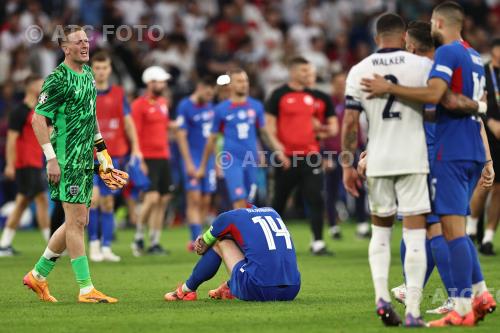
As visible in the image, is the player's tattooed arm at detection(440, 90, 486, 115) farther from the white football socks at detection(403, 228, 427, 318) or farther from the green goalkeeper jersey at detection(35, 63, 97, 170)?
the green goalkeeper jersey at detection(35, 63, 97, 170)

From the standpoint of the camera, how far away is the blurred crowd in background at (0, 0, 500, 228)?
25047mm

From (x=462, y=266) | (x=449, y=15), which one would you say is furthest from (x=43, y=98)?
(x=462, y=266)

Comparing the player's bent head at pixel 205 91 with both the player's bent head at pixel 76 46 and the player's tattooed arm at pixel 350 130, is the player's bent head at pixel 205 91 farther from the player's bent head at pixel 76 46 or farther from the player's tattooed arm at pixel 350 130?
the player's tattooed arm at pixel 350 130

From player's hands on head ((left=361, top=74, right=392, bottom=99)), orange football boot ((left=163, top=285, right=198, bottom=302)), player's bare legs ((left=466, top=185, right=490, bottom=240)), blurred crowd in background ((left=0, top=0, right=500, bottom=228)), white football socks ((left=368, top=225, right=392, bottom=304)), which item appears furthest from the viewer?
blurred crowd in background ((left=0, top=0, right=500, bottom=228))

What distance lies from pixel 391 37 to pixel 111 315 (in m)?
3.33

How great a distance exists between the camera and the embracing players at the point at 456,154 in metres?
8.38

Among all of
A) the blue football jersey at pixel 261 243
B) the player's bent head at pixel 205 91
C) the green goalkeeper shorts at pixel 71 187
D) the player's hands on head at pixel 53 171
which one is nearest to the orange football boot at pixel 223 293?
the blue football jersey at pixel 261 243

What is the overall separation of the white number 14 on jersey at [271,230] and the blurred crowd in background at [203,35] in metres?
14.3

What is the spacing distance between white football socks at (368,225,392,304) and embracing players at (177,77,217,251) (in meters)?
9.73

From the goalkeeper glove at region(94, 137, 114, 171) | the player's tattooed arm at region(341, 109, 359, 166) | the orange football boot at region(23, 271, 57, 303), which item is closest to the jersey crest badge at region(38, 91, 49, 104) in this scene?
the goalkeeper glove at region(94, 137, 114, 171)

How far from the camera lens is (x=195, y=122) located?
1877 centimetres

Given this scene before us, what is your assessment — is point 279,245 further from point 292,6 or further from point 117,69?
point 292,6

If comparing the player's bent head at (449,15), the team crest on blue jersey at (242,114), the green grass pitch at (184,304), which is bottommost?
the green grass pitch at (184,304)

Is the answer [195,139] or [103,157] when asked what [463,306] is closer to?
[103,157]
